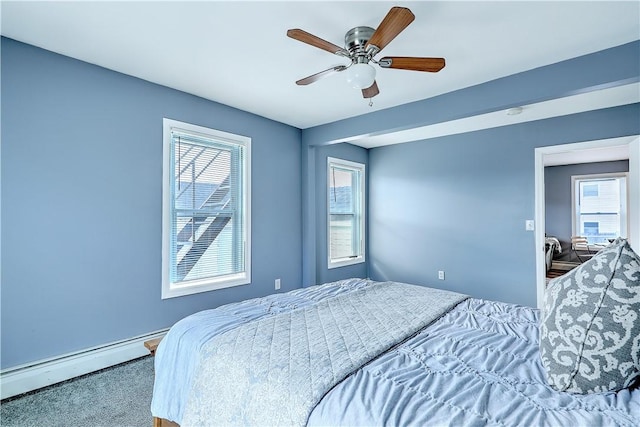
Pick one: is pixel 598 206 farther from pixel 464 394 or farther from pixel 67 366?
pixel 67 366

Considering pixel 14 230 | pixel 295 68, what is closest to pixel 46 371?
pixel 14 230

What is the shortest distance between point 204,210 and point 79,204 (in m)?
1.03

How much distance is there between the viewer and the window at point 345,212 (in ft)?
15.1

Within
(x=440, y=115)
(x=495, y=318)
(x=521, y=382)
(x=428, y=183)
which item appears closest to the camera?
(x=521, y=382)

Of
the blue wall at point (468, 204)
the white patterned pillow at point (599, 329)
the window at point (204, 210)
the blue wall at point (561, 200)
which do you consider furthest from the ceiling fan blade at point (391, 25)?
the blue wall at point (561, 200)

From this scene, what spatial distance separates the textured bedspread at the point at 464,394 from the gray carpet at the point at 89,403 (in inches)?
61.3

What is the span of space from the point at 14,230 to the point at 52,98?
3.21ft

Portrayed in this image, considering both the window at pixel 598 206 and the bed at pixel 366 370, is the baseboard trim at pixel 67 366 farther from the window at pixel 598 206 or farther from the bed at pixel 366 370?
the window at pixel 598 206

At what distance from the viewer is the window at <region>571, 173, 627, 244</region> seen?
6445mm

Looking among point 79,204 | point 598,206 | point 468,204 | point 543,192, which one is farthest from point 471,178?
point 598,206

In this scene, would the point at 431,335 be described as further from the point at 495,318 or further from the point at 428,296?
the point at 428,296

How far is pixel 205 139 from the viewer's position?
315 centimetres

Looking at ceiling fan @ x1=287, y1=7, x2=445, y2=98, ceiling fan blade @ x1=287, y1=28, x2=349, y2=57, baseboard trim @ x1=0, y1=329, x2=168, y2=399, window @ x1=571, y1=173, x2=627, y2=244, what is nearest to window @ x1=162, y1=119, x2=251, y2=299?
baseboard trim @ x1=0, y1=329, x2=168, y2=399

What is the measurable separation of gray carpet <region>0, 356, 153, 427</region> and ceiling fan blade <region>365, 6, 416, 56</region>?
260 centimetres
